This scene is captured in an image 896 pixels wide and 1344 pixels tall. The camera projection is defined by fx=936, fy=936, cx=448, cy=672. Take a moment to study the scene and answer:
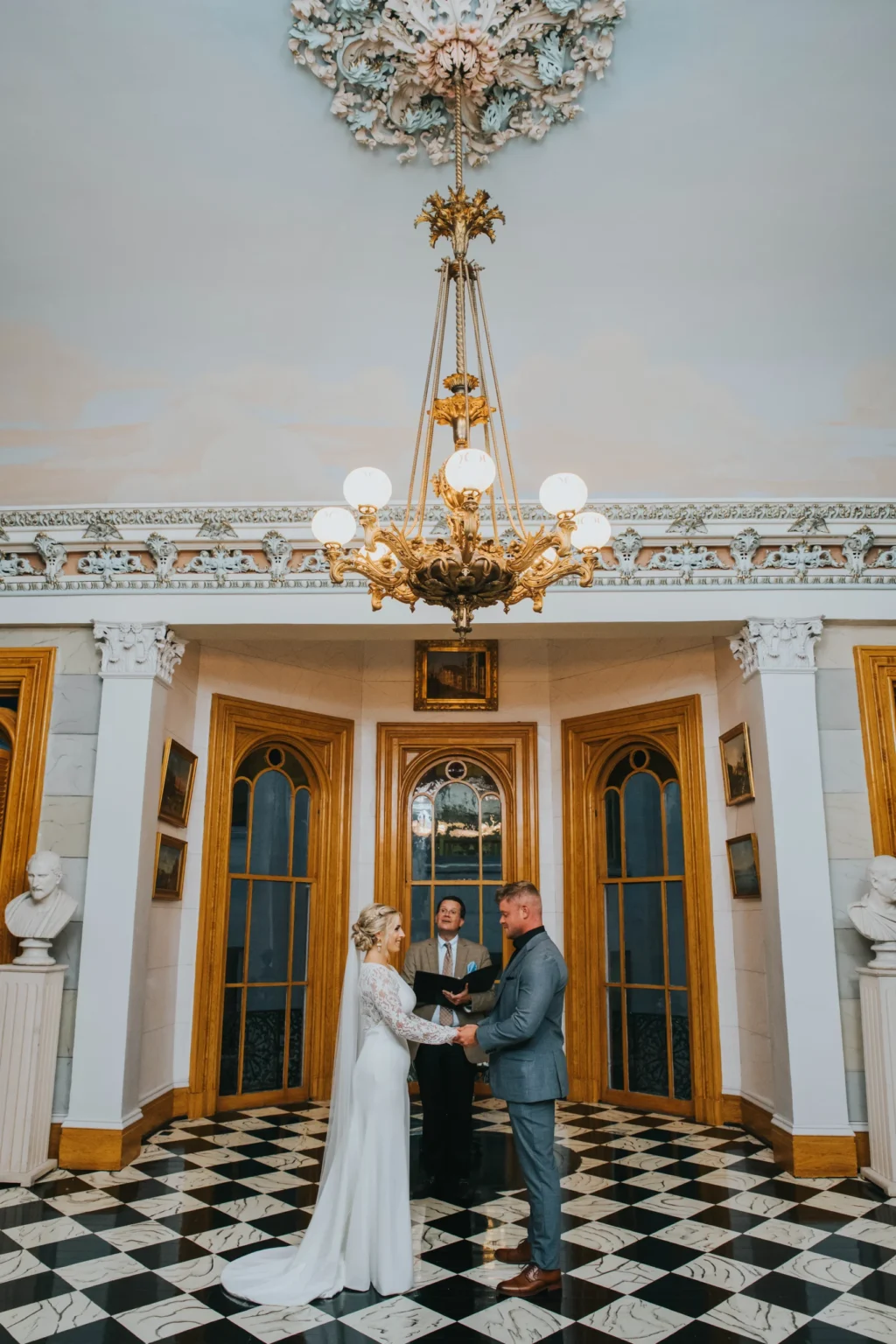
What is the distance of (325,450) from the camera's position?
630 cm

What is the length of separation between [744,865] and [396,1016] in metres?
3.64

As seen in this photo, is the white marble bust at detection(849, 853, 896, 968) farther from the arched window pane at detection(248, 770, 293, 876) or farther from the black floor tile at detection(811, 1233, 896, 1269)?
the arched window pane at detection(248, 770, 293, 876)

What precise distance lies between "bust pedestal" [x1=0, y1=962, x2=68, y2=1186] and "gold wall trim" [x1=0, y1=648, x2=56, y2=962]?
47 centimetres

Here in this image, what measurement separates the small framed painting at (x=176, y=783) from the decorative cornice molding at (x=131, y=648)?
0.63 metres

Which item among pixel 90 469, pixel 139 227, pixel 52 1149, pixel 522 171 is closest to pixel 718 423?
pixel 522 171

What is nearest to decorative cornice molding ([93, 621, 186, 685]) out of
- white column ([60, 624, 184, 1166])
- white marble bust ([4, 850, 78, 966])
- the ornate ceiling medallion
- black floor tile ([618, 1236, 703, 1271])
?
white column ([60, 624, 184, 1166])

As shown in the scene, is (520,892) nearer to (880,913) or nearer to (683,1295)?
(683,1295)

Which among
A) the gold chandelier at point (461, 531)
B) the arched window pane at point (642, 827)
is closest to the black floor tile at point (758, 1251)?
the gold chandelier at point (461, 531)

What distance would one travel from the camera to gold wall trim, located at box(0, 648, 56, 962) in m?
6.09

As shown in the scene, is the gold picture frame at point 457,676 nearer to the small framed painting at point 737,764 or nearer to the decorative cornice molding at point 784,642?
the small framed painting at point 737,764

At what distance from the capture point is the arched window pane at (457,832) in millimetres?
8289

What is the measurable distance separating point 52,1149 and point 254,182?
585cm

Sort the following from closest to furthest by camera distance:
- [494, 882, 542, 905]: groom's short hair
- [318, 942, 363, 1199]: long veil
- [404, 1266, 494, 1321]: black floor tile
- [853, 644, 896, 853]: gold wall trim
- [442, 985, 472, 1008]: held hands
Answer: [404, 1266, 494, 1321]: black floor tile < [318, 942, 363, 1199]: long veil < [494, 882, 542, 905]: groom's short hair < [442, 985, 472, 1008]: held hands < [853, 644, 896, 853]: gold wall trim

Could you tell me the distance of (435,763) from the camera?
8.47 meters
